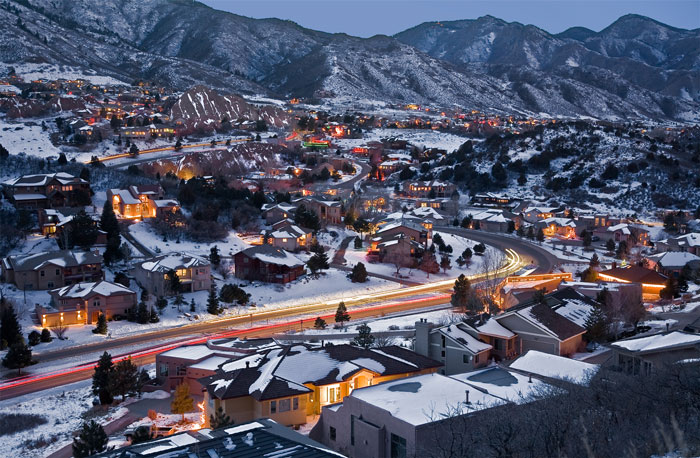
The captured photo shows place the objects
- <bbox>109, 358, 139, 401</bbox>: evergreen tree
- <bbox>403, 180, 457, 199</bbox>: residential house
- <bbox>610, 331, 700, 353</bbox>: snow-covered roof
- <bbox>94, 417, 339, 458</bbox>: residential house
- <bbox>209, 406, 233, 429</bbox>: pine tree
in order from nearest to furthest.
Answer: <bbox>94, 417, 339, 458</bbox>: residential house < <bbox>209, 406, 233, 429</bbox>: pine tree < <bbox>610, 331, 700, 353</bbox>: snow-covered roof < <bbox>109, 358, 139, 401</bbox>: evergreen tree < <bbox>403, 180, 457, 199</bbox>: residential house

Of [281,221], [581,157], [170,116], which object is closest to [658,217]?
[581,157]

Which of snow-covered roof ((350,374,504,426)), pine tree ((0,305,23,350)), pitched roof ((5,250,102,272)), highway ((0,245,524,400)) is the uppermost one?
pitched roof ((5,250,102,272))

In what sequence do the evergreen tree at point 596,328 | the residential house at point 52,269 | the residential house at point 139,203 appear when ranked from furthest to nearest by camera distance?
the residential house at point 139,203
the residential house at point 52,269
the evergreen tree at point 596,328

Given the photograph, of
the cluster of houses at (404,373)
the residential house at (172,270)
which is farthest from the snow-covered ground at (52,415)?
the residential house at (172,270)

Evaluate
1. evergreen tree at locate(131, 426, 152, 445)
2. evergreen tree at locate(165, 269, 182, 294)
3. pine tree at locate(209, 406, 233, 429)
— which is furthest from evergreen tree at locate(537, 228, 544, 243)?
evergreen tree at locate(131, 426, 152, 445)

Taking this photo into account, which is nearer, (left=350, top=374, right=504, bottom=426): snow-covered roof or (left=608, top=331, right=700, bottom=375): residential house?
(left=350, top=374, right=504, bottom=426): snow-covered roof

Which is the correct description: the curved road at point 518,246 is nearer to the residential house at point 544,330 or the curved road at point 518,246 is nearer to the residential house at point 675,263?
the residential house at point 675,263

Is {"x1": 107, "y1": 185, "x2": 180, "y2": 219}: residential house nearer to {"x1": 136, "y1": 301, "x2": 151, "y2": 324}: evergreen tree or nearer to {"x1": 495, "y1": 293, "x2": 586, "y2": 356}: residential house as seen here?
{"x1": 136, "y1": 301, "x2": 151, "y2": 324}: evergreen tree

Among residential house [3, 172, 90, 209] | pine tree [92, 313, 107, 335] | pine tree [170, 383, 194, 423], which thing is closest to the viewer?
pine tree [170, 383, 194, 423]
